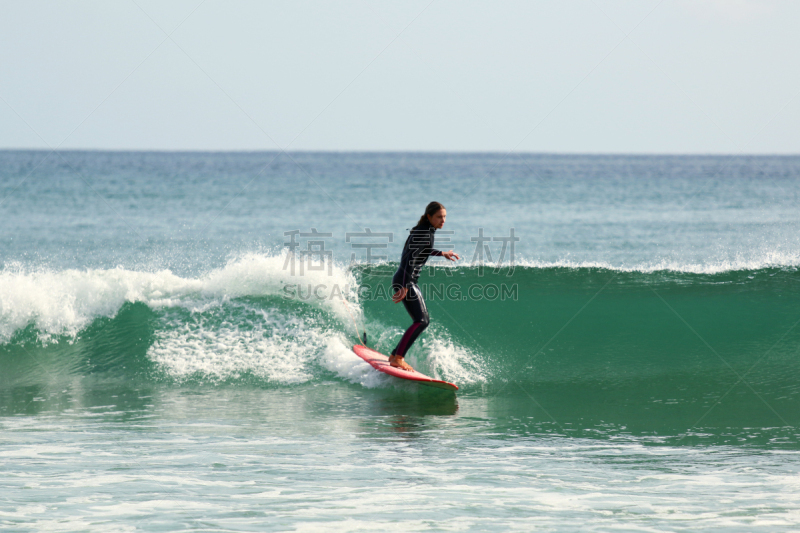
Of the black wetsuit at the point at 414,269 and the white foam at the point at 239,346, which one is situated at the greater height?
the black wetsuit at the point at 414,269

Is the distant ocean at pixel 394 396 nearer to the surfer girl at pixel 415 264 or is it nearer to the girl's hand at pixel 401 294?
the surfer girl at pixel 415 264

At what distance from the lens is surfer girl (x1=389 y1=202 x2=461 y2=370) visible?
6.18 meters

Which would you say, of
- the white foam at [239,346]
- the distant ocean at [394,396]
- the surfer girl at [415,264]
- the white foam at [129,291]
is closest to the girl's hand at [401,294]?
the surfer girl at [415,264]

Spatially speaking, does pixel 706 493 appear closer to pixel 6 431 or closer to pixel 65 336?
pixel 6 431

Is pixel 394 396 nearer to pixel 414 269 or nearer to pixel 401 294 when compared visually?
pixel 401 294

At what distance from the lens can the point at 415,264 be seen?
6414 mm

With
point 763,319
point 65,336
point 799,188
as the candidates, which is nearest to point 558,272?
point 763,319

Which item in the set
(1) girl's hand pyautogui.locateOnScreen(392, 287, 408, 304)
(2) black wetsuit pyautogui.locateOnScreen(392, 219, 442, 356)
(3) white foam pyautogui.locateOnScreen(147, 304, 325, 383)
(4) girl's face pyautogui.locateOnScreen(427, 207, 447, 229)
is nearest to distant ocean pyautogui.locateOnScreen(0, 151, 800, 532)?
(3) white foam pyautogui.locateOnScreen(147, 304, 325, 383)

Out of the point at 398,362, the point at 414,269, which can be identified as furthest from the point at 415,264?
the point at 398,362

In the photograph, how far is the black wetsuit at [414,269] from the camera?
6223 millimetres

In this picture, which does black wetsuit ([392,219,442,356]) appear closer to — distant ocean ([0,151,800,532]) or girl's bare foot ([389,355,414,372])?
girl's bare foot ([389,355,414,372])

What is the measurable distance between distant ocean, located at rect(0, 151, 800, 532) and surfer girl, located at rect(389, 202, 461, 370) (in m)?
0.61

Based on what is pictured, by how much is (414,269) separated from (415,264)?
0.19ft

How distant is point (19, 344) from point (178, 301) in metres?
2.05
